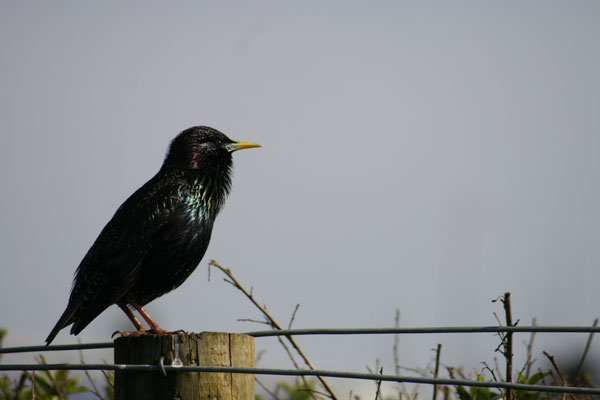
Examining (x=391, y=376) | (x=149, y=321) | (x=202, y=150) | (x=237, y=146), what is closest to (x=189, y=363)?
(x=391, y=376)

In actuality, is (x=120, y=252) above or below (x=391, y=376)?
above

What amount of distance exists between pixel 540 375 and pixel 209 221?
2605 mm

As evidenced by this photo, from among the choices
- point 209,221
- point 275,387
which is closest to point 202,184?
point 209,221

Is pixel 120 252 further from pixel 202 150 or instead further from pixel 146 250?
pixel 202 150

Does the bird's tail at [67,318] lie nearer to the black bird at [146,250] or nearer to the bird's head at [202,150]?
the black bird at [146,250]

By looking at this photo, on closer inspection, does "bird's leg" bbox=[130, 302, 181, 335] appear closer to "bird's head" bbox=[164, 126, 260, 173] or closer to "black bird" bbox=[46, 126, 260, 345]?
"black bird" bbox=[46, 126, 260, 345]

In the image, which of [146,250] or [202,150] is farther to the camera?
[202,150]

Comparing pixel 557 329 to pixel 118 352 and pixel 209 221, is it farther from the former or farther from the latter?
pixel 209 221

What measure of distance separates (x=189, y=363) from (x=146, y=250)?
2.14 m

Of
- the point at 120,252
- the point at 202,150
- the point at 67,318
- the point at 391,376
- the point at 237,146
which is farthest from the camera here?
the point at 237,146

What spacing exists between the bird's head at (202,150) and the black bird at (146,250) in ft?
0.55

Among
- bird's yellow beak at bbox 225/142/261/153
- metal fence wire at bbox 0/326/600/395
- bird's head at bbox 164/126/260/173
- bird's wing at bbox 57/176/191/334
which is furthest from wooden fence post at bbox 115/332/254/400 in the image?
bird's yellow beak at bbox 225/142/261/153

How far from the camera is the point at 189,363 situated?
316 cm

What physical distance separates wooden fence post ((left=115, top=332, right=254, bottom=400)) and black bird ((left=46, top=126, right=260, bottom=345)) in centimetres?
166
